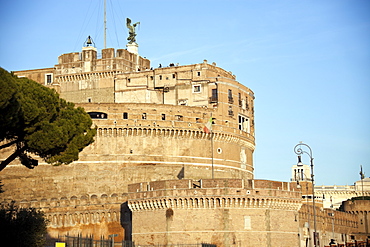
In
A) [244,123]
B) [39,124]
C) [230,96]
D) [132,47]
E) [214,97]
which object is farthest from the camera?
[132,47]

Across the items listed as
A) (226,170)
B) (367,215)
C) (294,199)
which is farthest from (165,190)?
(367,215)

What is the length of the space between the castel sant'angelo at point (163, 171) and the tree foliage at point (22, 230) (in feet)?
37.3

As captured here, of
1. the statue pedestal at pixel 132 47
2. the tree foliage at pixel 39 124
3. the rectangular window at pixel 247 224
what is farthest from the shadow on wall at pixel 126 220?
the statue pedestal at pixel 132 47

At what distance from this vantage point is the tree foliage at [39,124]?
38.0m

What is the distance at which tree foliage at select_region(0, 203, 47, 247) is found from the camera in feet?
133

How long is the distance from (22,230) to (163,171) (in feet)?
98.0

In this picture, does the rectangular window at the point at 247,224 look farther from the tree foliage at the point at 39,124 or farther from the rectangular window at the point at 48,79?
the rectangular window at the point at 48,79

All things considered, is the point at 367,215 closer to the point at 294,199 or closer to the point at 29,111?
the point at 294,199

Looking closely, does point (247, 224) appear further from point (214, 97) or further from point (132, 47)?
point (132, 47)

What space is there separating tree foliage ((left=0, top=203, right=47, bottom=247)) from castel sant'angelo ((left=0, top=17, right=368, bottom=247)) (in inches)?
447

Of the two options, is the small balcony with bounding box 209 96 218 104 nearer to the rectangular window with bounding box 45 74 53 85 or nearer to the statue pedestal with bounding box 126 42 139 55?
the statue pedestal with bounding box 126 42 139 55

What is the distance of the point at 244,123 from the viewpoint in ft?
258

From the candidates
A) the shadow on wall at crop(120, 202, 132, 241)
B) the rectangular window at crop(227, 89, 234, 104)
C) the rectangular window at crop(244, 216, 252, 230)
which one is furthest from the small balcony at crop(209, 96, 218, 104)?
the rectangular window at crop(244, 216, 252, 230)

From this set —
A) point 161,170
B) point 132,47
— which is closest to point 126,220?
point 161,170
